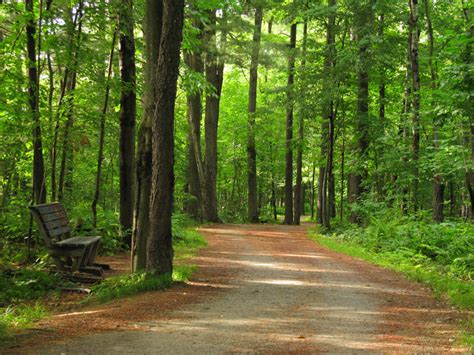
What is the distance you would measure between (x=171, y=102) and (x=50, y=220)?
3207 millimetres

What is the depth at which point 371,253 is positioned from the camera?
41.0 ft

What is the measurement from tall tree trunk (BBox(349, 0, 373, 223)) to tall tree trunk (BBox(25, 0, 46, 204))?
35.0 ft

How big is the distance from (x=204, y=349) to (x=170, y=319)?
1.21m

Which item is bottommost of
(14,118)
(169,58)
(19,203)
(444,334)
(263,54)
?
(444,334)

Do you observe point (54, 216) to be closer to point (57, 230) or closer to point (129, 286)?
point (57, 230)

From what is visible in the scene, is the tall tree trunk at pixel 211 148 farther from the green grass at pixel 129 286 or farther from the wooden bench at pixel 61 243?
the green grass at pixel 129 286

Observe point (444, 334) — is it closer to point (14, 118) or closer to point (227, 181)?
point (14, 118)

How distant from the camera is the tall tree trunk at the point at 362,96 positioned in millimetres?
16250

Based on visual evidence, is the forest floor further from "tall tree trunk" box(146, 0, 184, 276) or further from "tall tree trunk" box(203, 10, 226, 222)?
"tall tree trunk" box(203, 10, 226, 222)

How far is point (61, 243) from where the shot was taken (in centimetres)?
791

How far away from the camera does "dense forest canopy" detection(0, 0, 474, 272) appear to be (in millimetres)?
7457

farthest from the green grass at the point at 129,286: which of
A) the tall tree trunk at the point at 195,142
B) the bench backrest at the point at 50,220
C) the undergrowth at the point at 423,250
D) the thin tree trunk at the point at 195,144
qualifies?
the thin tree trunk at the point at 195,144

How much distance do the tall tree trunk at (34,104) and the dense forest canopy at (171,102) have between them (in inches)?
1.3

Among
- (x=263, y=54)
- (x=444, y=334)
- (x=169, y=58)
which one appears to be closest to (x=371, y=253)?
(x=444, y=334)
